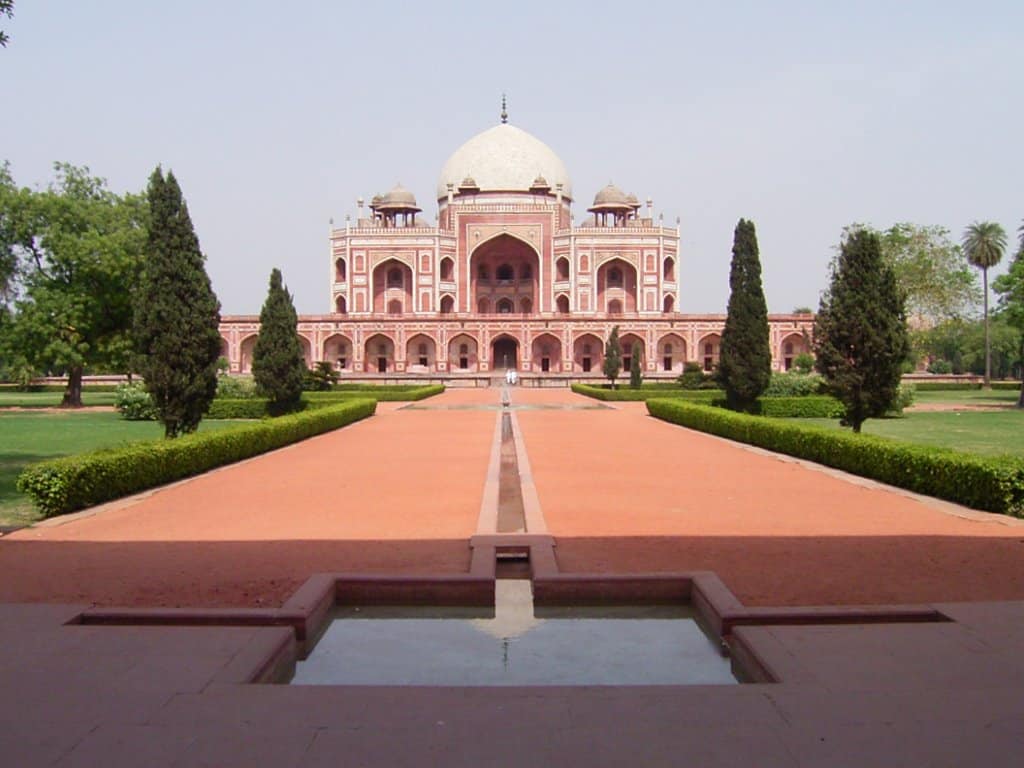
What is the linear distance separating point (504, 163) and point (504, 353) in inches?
408

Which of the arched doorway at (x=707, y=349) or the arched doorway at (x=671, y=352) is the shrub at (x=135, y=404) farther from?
the arched doorway at (x=707, y=349)

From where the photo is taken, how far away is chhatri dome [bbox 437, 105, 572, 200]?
5025cm

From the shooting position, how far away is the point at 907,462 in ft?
27.9

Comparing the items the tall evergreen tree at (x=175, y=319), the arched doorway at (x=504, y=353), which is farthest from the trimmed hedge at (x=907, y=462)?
the arched doorway at (x=504, y=353)

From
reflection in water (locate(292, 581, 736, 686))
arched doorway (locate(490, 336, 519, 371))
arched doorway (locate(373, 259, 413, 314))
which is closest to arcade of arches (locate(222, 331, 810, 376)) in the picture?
arched doorway (locate(490, 336, 519, 371))

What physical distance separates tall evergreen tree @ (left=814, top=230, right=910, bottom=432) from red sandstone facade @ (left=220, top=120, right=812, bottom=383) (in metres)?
27.7

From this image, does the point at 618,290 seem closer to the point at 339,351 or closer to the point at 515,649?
the point at 339,351

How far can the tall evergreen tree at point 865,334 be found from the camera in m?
12.7

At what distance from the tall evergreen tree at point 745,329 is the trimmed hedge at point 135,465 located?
8.80 meters

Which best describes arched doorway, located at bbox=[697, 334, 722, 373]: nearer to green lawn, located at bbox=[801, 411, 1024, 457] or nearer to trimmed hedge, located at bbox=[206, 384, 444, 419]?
green lawn, located at bbox=[801, 411, 1024, 457]

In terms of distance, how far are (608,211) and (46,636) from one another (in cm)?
4793

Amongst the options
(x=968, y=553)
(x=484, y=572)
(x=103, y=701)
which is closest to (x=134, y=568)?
(x=484, y=572)

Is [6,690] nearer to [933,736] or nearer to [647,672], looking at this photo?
[647,672]

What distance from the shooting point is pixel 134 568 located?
5.32m
